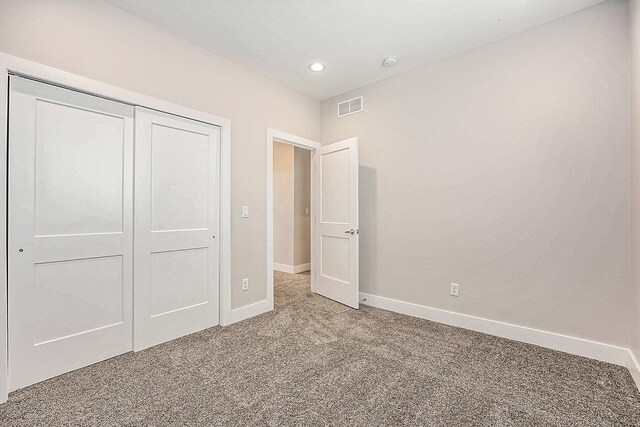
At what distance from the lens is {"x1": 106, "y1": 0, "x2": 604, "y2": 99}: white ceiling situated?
2268 millimetres

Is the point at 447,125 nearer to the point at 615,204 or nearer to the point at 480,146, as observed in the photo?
the point at 480,146

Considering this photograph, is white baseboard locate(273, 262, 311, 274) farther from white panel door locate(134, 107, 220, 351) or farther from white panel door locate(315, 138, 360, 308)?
white panel door locate(134, 107, 220, 351)

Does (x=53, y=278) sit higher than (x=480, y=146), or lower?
lower

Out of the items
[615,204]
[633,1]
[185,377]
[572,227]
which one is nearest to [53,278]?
[185,377]

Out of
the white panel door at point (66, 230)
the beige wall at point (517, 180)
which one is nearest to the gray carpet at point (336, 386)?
the white panel door at point (66, 230)

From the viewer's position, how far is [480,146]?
9.28ft

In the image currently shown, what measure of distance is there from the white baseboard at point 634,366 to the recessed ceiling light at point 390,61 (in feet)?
10.2

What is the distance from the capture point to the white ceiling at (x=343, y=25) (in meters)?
2.27

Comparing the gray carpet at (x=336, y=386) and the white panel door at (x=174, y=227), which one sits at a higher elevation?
the white panel door at (x=174, y=227)

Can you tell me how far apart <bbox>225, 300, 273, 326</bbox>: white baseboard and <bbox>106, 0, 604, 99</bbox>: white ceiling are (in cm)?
262

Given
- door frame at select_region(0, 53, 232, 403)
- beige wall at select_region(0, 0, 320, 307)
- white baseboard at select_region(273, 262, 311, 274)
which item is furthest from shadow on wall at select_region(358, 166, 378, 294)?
white baseboard at select_region(273, 262, 311, 274)

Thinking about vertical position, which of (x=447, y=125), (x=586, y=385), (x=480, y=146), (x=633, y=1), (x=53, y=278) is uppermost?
(x=633, y=1)

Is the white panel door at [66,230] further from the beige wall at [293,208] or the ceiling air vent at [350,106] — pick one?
the beige wall at [293,208]

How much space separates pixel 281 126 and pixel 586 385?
11.6 ft
